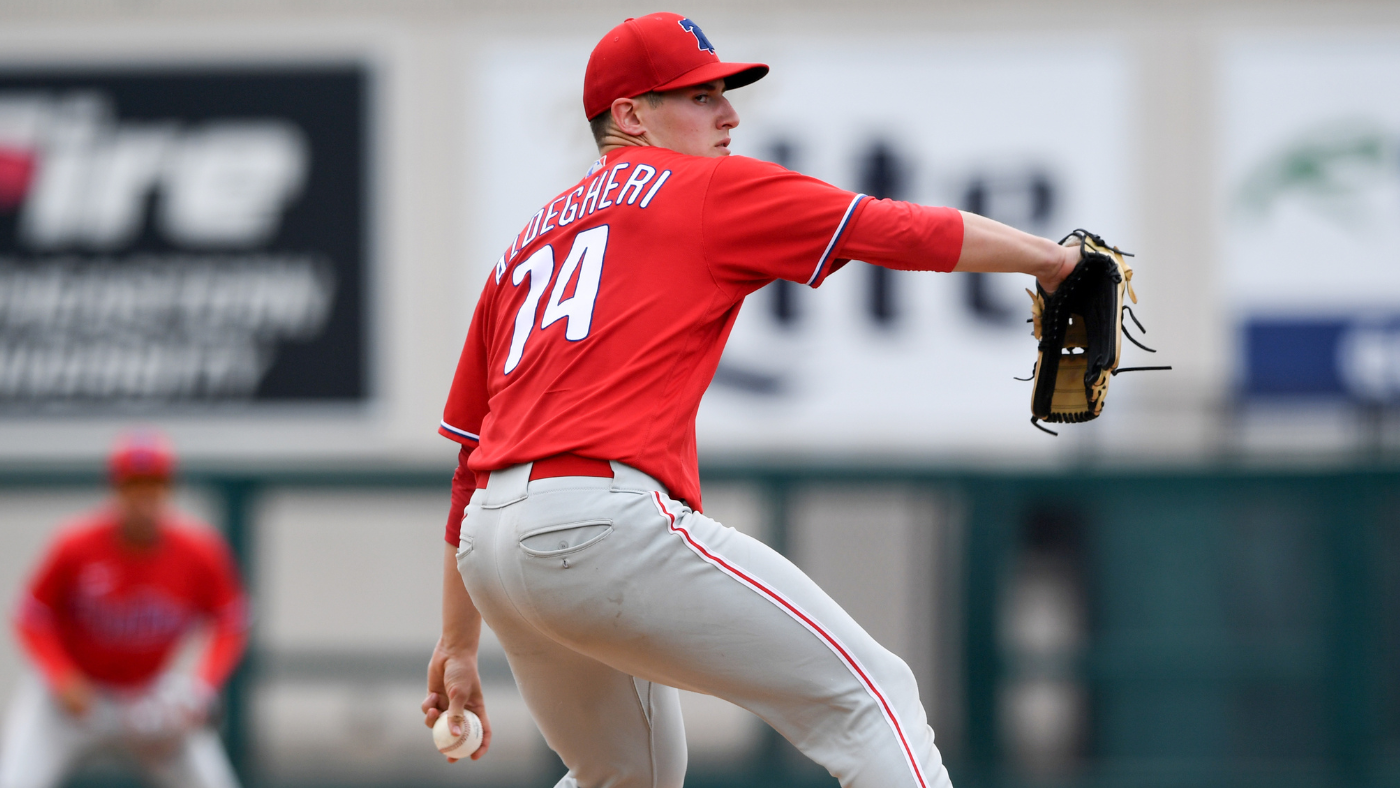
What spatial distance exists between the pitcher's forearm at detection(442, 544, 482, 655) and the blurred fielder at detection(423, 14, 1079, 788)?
0.82 feet

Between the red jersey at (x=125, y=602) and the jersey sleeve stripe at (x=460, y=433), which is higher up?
the jersey sleeve stripe at (x=460, y=433)

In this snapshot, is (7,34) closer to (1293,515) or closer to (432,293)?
(432,293)

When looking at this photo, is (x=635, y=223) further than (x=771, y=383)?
No

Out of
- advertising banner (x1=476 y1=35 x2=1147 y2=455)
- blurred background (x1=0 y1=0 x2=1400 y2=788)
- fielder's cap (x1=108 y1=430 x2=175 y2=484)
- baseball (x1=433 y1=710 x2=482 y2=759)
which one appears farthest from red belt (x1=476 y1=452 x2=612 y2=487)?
advertising banner (x1=476 y1=35 x2=1147 y2=455)

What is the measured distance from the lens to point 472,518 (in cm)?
261

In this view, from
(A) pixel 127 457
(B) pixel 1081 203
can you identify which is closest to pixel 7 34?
(A) pixel 127 457

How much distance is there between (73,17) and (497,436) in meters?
10.3

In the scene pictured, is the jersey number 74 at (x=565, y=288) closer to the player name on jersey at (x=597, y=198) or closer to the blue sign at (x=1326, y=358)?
the player name on jersey at (x=597, y=198)

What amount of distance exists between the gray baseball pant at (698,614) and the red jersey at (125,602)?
4462 millimetres

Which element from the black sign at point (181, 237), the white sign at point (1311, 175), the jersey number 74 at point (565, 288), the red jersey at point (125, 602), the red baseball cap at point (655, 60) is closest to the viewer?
the jersey number 74 at point (565, 288)

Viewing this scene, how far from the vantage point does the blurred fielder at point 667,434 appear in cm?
244

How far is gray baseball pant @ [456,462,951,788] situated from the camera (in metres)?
2.42

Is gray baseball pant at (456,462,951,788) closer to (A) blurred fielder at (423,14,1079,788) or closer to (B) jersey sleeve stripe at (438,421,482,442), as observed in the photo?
(A) blurred fielder at (423,14,1079,788)

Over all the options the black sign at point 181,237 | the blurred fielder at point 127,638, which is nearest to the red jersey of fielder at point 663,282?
the blurred fielder at point 127,638
